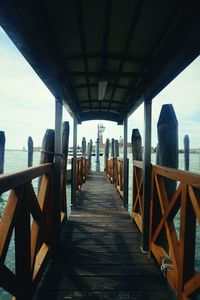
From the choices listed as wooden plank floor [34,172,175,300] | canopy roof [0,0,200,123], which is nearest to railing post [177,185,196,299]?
wooden plank floor [34,172,175,300]

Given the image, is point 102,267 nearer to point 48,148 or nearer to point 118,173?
point 48,148

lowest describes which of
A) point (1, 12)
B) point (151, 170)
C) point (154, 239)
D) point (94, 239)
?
point (94, 239)

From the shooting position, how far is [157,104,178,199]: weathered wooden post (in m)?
3.76

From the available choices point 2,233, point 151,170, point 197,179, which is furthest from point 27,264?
point 151,170

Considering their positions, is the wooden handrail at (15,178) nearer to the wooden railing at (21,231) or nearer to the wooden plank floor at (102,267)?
the wooden railing at (21,231)

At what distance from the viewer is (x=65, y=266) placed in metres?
3.77

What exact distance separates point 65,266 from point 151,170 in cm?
195

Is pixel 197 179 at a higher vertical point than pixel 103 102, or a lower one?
lower

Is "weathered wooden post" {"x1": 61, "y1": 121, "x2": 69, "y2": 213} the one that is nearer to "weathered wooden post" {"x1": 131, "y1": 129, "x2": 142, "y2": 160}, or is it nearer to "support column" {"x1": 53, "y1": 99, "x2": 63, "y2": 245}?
"weathered wooden post" {"x1": 131, "y1": 129, "x2": 142, "y2": 160}

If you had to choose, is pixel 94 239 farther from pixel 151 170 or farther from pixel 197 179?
pixel 197 179

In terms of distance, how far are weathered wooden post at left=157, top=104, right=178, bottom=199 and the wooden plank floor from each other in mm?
1147

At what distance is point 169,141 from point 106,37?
1.64 meters

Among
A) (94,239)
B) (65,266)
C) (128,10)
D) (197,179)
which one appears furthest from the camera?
(94,239)

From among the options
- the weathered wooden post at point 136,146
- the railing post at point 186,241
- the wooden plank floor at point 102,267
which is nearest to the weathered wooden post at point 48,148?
the wooden plank floor at point 102,267
